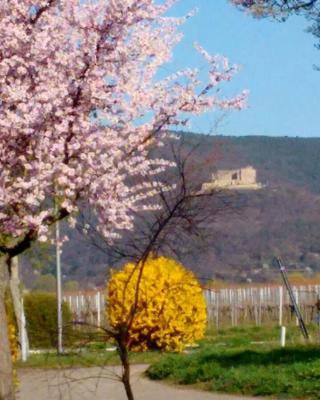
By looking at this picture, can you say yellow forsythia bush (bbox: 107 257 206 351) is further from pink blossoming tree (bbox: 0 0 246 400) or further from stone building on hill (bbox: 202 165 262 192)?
pink blossoming tree (bbox: 0 0 246 400)

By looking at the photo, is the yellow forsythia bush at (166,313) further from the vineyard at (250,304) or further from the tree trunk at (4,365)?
the vineyard at (250,304)

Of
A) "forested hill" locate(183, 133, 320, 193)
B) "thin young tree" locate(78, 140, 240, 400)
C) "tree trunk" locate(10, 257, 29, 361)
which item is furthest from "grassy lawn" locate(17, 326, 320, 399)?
"forested hill" locate(183, 133, 320, 193)

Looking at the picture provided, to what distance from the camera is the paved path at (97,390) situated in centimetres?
1611

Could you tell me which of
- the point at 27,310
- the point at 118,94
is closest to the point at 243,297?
the point at 27,310

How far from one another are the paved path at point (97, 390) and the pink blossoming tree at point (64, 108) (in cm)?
539

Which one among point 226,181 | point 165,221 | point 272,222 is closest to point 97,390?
point 226,181

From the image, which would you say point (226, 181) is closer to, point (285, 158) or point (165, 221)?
point (165, 221)

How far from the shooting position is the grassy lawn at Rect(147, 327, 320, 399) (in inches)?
595

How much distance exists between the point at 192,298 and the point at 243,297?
72.4 ft

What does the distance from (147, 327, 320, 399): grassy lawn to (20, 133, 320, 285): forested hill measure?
25.7 meters

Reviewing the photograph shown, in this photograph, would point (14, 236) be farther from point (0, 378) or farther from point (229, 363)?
point (229, 363)

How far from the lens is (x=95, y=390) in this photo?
54.2 feet

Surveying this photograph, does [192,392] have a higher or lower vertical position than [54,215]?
lower

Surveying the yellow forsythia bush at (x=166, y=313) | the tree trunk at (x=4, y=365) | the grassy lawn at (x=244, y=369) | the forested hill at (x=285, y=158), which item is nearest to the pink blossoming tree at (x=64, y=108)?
the tree trunk at (x=4, y=365)
